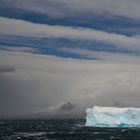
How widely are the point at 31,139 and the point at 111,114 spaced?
5943 centimetres

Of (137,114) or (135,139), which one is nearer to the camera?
(135,139)

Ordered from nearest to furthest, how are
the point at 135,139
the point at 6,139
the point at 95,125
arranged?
the point at 6,139
the point at 135,139
the point at 95,125

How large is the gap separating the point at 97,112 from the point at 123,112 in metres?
8.52

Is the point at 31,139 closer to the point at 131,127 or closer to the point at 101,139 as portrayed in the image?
the point at 101,139

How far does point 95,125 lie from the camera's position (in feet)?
483

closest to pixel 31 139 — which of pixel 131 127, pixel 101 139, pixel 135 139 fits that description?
pixel 101 139


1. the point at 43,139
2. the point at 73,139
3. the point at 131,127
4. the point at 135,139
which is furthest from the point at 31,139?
the point at 131,127

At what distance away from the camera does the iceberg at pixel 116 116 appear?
5448 inches

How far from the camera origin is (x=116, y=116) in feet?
462

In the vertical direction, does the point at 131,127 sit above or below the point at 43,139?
above

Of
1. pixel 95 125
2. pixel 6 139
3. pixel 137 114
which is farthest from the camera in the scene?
pixel 95 125

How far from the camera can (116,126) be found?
14625 cm

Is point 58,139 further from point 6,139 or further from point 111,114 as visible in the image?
point 111,114

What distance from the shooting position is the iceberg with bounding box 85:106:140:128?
13838 centimetres
